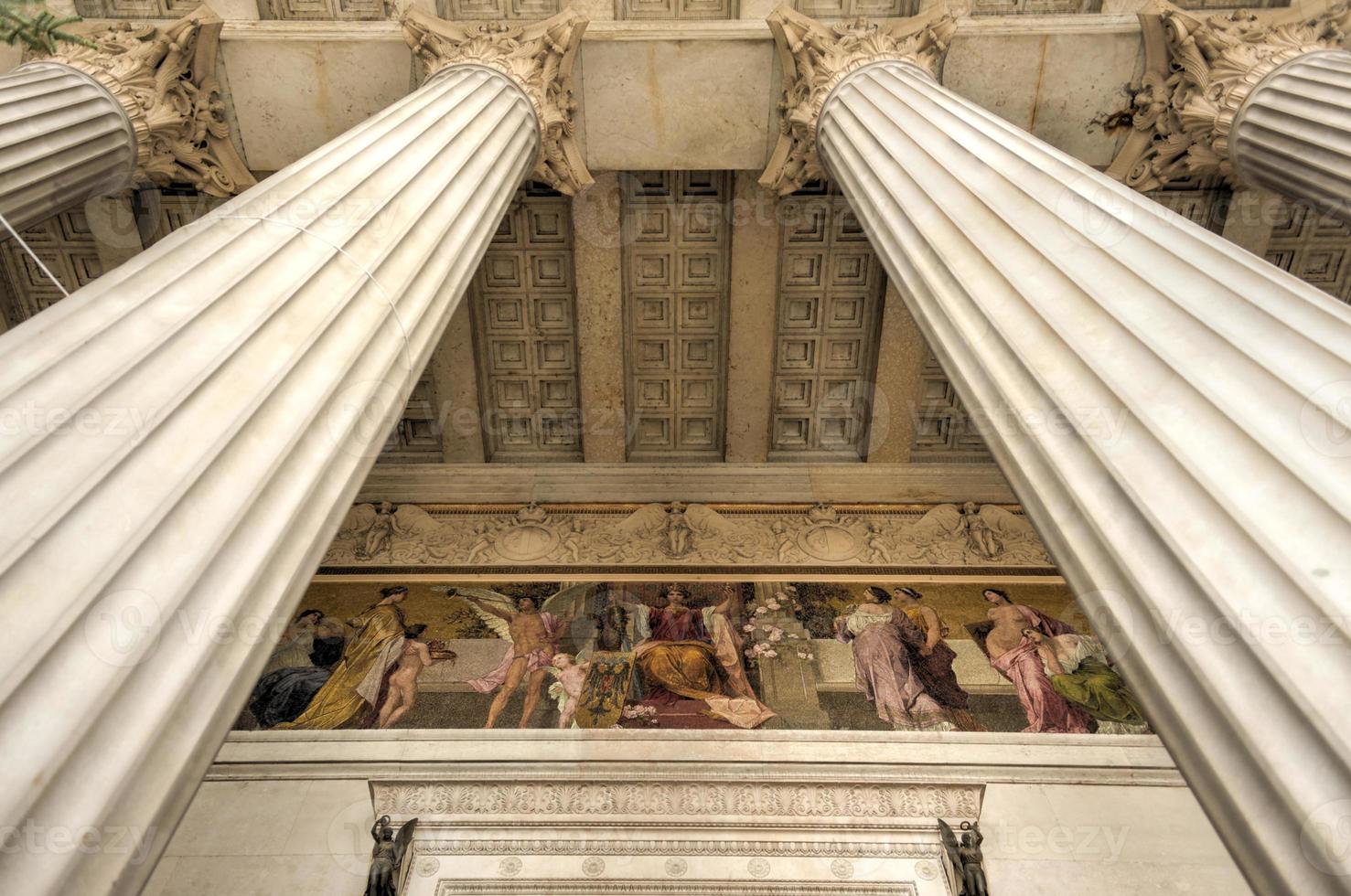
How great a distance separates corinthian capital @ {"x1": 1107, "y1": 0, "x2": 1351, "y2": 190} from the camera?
6.32 m

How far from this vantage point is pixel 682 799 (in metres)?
5.86

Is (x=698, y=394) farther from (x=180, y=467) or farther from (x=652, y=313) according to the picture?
(x=180, y=467)

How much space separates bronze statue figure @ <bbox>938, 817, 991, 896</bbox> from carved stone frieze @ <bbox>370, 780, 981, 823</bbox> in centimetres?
23

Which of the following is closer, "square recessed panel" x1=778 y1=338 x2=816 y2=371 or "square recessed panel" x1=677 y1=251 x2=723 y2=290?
"square recessed panel" x1=677 y1=251 x2=723 y2=290

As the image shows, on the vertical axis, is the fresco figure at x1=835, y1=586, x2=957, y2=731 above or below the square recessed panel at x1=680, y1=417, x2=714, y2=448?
below

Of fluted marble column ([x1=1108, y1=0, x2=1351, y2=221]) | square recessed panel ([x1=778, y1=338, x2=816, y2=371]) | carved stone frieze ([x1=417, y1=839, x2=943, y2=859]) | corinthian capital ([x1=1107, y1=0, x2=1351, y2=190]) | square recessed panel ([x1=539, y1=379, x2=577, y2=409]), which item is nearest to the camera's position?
fluted marble column ([x1=1108, y1=0, x2=1351, y2=221])

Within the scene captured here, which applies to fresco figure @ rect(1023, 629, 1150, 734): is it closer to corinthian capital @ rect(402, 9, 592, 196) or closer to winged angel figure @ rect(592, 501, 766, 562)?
winged angel figure @ rect(592, 501, 766, 562)

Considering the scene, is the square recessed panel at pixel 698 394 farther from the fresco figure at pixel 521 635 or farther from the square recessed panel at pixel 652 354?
the fresco figure at pixel 521 635

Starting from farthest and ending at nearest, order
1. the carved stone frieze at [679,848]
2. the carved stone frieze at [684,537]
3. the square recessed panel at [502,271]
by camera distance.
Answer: the square recessed panel at [502,271], the carved stone frieze at [684,537], the carved stone frieze at [679,848]

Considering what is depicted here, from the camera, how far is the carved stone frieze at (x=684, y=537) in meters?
8.04

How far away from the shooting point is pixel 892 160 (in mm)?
5020

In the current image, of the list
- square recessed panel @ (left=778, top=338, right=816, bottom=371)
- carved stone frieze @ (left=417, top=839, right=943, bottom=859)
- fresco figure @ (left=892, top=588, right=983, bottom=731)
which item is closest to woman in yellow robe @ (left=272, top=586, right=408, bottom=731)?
carved stone frieze @ (left=417, top=839, right=943, bottom=859)

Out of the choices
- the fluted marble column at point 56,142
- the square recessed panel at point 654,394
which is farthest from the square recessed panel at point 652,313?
the fluted marble column at point 56,142

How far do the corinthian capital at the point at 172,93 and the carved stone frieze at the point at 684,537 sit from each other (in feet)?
11.9
